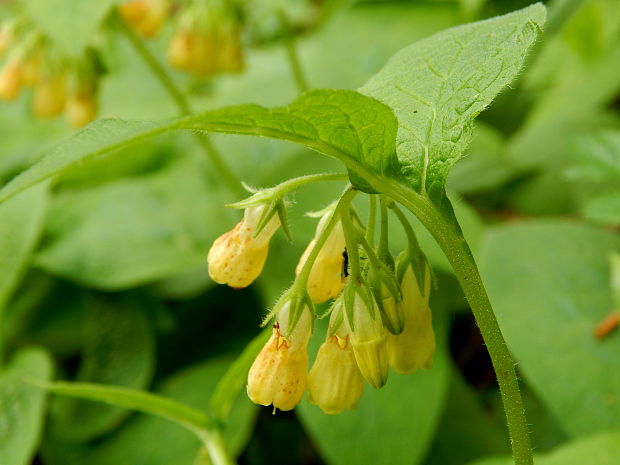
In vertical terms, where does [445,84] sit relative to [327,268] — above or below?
above

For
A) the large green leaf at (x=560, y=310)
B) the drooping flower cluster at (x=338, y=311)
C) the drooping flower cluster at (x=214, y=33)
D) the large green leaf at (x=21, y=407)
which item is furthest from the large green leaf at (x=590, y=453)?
the drooping flower cluster at (x=214, y=33)

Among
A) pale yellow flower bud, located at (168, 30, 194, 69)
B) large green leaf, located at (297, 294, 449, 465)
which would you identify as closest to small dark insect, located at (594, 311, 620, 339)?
large green leaf, located at (297, 294, 449, 465)

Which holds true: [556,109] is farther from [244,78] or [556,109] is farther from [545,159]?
[244,78]

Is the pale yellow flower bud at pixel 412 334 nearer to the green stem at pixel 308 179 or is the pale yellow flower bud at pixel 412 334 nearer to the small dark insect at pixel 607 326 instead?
the green stem at pixel 308 179

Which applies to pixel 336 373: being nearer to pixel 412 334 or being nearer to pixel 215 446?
pixel 412 334

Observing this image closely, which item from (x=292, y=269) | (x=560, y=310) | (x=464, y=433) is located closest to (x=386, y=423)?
(x=464, y=433)

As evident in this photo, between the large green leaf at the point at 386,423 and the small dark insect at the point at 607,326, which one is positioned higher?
the large green leaf at the point at 386,423

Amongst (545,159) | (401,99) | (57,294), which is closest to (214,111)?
(401,99)
